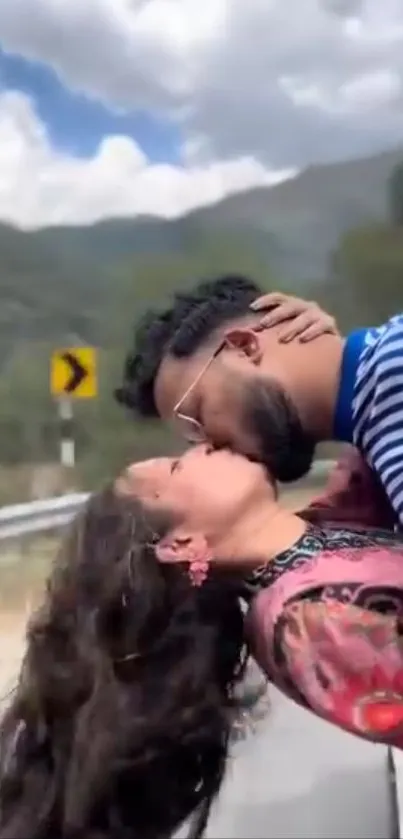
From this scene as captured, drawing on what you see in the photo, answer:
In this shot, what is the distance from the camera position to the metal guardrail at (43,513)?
99 cm

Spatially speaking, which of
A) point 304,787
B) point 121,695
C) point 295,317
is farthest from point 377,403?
point 304,787

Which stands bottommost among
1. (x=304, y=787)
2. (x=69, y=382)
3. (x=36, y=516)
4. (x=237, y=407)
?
(x=304, y=787)

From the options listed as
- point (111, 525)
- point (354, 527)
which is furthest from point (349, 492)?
point (111, 525)

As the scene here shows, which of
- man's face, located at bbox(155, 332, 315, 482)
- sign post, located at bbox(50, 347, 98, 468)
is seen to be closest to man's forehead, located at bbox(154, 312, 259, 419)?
man's face, located at bbox(155, 332, 315, 482)

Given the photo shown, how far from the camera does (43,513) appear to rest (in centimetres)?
125

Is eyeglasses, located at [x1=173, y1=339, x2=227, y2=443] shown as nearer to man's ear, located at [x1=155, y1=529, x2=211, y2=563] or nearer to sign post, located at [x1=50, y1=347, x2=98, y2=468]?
man's ear, located at [x1=155, y1=529, x2=211, y2=563]

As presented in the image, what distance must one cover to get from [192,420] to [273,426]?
0.23 feet

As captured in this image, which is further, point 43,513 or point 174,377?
point 43,513

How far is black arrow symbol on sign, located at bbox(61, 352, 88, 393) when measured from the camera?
1.32 metres

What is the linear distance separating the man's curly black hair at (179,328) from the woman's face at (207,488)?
0.25 ft

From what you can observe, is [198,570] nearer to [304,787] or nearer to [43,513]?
[43,513]

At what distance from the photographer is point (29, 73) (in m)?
1.42

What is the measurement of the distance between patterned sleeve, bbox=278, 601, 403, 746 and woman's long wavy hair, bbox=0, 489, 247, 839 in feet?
0.30

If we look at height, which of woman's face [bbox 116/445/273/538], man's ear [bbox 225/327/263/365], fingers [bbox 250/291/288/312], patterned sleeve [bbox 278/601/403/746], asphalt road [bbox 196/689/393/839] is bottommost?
asphalt road [bbox 196/689/393/839]
